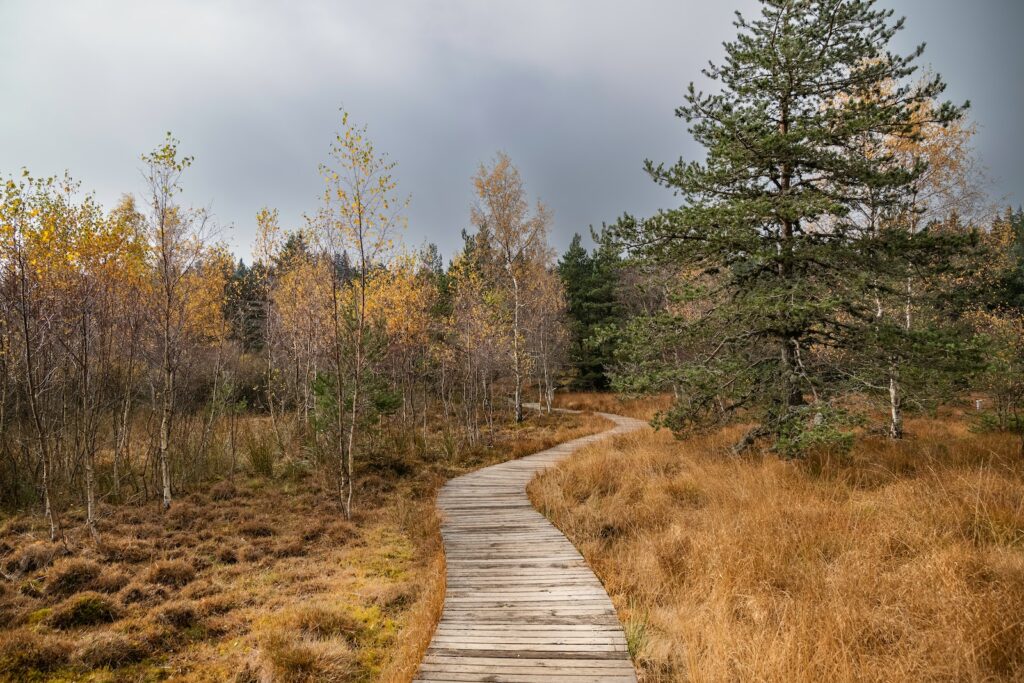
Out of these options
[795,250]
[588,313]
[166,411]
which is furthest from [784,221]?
[588,313]

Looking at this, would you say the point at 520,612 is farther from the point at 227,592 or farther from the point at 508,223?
the point at 508,223

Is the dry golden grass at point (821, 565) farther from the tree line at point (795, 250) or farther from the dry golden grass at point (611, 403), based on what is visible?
the dry golden grass at point (611, 403)

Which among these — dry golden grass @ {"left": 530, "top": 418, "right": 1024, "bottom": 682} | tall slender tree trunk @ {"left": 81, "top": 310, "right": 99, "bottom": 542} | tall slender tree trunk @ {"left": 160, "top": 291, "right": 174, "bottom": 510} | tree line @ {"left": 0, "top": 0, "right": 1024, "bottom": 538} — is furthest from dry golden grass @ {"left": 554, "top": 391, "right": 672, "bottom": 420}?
tall slender tree trunk @ {"left": 81, "top": 310, "right": 99, "bottom": 542}

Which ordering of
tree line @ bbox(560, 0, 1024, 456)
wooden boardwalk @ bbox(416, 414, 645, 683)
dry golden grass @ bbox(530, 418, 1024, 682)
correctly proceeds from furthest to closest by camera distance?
tree line @ bbox(560, 0, 1024, 456) → wooden boardwalk @ bbox(416, 414, 645, 683) → dry golden grass @ bbox(530, 418, 1024, 682)

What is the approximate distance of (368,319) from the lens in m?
18.0

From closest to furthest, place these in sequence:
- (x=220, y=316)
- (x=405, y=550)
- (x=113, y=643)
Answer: (x=113, y=643) < (x=405, y=550) < (x=220, y=316)

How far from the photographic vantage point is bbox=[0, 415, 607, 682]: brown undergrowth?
4500 mm

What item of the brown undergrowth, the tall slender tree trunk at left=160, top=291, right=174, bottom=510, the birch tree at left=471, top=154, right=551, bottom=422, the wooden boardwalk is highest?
the birch tree at left=471, top=154, right=551, bottom=422

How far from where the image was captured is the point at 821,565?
432 cm

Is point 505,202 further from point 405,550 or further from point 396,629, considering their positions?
point 396,629

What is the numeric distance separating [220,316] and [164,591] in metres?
17.8

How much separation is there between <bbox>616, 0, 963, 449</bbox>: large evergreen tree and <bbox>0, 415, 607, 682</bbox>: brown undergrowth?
5239 mm

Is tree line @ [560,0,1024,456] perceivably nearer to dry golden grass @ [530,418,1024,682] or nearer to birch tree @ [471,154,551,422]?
dry golden grass @ [530,418,1024,682]

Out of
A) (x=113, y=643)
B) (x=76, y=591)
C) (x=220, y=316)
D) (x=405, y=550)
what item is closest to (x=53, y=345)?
(x=76, y=591)
